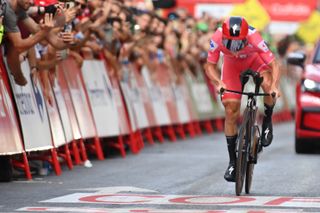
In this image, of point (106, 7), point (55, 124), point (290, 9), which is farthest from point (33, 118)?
point (290, 9)

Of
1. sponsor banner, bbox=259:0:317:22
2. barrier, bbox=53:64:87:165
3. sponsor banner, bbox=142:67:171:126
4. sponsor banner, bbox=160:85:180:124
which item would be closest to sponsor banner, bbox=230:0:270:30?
sponsor banner, bbox=259:0:317:22

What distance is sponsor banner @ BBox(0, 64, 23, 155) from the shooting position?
43.4ft

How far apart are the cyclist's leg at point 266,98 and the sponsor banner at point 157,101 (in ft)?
29.8

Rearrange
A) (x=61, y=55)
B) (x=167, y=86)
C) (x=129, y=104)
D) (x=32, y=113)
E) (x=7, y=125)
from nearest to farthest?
(x=7, y=125)
(x=32, y=113)
(x=61, y=55)
(x=129, y=104)
(x=167, y=86)

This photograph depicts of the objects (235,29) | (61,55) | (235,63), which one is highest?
(61,55)

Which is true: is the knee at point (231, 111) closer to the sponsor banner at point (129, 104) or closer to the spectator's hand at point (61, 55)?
the spectator's hand at point (61, 55)

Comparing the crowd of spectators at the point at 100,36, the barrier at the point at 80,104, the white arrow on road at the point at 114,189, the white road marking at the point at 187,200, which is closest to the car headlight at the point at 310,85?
the crowd of spectators at the point at 100,36

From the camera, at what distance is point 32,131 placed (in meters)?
14.1

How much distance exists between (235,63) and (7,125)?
9.00ft

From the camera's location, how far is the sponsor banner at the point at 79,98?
54.1ft

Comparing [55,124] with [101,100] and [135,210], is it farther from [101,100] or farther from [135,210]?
[135,210]

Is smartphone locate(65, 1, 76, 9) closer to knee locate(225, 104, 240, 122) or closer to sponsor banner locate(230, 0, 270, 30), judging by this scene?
knee locate(225, 104, 240, 122)

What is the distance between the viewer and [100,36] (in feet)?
59.1

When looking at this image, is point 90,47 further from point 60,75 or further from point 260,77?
point 260,77
